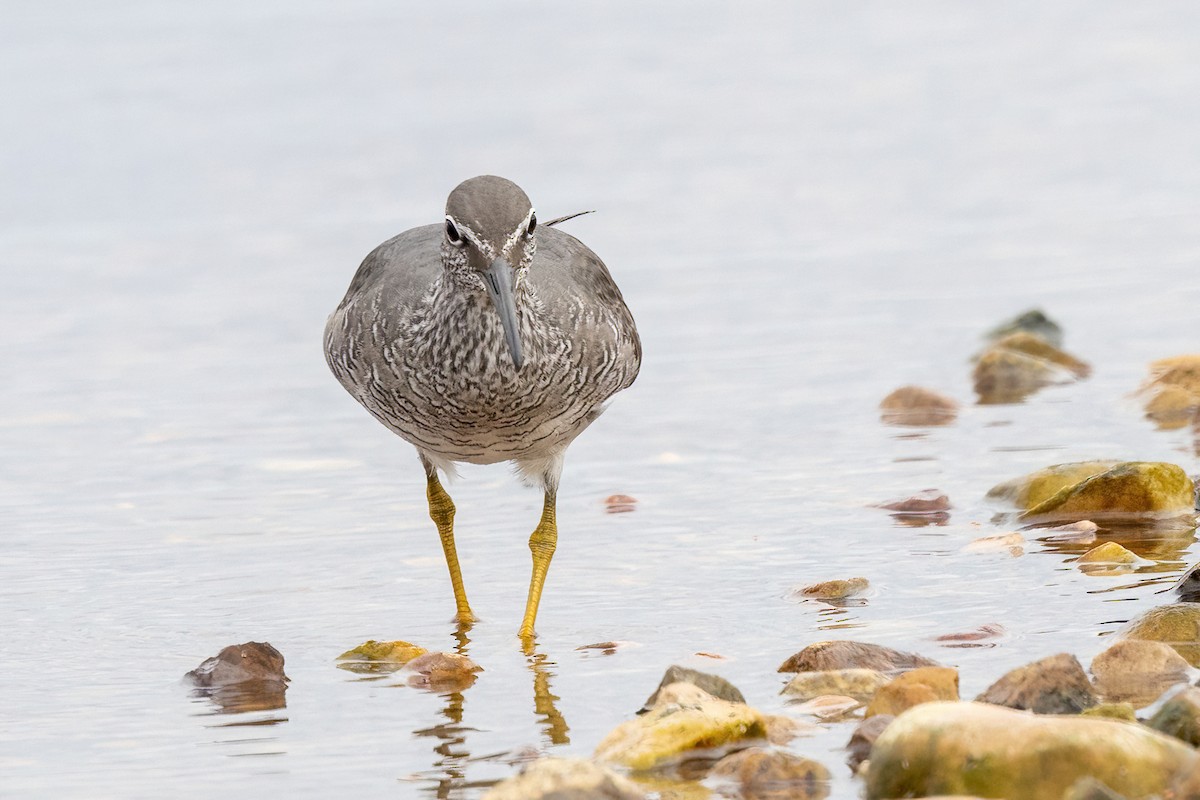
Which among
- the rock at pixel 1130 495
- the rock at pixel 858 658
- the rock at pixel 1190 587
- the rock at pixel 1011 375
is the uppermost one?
the rock at pixel 1011 375

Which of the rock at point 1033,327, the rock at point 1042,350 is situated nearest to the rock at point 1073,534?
the rock at point 1042,350

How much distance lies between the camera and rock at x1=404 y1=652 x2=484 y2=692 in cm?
777

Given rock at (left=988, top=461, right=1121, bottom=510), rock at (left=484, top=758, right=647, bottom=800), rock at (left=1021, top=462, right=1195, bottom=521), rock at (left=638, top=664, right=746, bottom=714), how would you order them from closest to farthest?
rock at (left=484, top=758, right=647, bottom=800), rock at (left=638, top=664, right=746, bottom=714), rock at (left=1021, top=462, right=1195, bottom=521), rock at (left=988, top=461, right=1121, bottom=510)

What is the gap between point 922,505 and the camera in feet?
32.6

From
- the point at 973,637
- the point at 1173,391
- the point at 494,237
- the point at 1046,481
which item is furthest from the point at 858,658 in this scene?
the point at 1173,391

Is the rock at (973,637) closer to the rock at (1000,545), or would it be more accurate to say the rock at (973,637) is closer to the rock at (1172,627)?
the rock at (1172,627)

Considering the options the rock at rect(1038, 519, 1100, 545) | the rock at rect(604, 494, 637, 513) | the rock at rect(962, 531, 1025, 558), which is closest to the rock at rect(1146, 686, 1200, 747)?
the rock at rect(962, 531, 1025, 558)

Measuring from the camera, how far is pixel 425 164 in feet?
62.9

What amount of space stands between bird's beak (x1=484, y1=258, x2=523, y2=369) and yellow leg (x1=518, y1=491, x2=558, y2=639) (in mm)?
1356

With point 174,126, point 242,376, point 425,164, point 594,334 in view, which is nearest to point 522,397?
point 594,334

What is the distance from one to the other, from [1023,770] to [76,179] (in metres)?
15.3

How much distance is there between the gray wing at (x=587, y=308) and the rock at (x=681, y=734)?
2.48 meters

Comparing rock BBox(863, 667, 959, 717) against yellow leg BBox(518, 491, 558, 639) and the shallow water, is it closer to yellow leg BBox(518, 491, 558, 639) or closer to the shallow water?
the shallow water

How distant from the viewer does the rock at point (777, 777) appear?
6.14 meters
